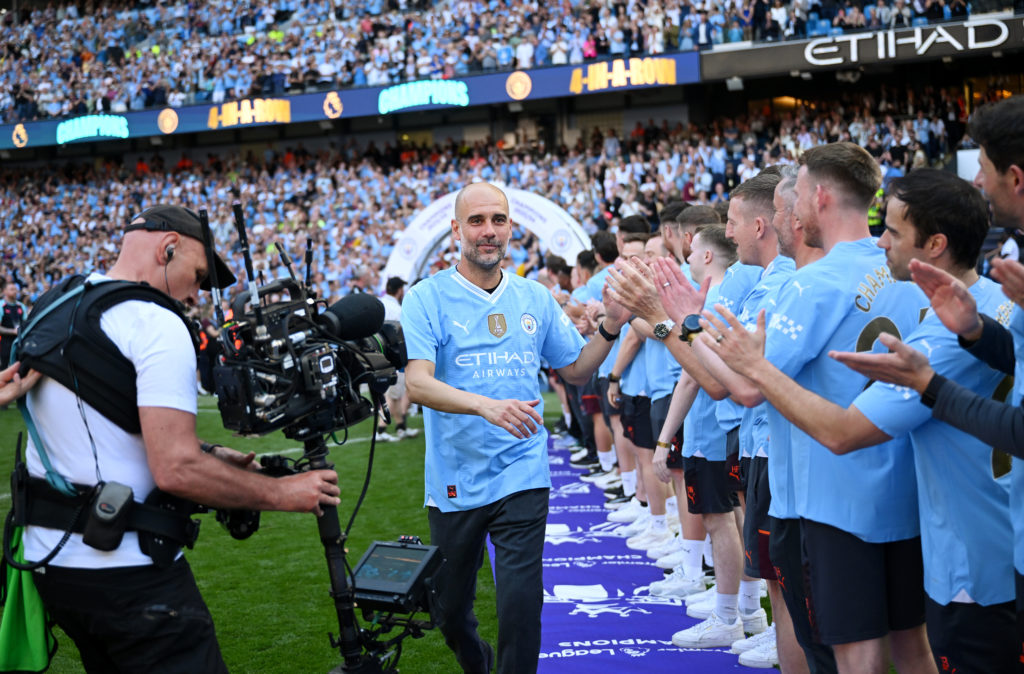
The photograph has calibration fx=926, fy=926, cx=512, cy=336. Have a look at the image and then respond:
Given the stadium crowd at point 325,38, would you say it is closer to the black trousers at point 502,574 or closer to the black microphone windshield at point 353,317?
the black trousers at point 502,574

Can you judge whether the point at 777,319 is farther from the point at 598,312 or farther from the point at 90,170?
the point at 90,170

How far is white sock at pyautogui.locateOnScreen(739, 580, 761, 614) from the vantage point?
5.27m

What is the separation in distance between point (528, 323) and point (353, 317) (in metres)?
1.49

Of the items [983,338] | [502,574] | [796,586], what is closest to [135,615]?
[502,574]

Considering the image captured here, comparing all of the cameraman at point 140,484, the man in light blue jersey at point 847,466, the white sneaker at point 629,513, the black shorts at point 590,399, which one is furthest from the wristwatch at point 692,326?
the black shorts at point 590,399

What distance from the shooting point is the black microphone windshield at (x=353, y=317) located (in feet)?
9.89

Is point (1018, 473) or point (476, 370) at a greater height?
point (476, 370)

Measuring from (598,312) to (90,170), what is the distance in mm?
35862

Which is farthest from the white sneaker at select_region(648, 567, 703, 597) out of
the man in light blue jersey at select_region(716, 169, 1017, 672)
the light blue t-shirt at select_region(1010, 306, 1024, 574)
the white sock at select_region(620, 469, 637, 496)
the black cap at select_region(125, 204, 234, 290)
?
the black cap at select_region(125, 204, 234, 290)

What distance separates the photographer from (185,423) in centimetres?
274

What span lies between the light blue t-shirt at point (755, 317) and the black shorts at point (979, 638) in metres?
1.33

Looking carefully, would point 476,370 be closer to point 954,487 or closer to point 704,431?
point 704,431

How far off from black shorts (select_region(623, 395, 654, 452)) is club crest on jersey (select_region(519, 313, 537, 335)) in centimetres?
342

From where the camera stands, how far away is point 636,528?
7727 mm
